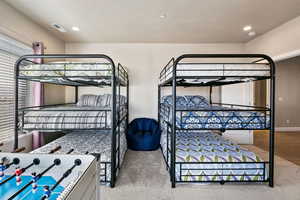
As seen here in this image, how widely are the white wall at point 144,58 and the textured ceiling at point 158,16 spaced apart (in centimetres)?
35

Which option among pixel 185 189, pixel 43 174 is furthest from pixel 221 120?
pixel 43 174

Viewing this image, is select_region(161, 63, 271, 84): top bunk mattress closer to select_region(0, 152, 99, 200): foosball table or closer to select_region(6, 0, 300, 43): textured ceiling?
select_region(6, 0, 300, 43): textured ceiling

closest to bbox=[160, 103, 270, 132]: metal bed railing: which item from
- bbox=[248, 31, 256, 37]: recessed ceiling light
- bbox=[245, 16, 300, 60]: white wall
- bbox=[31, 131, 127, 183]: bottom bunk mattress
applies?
bbox=[31, 131, 127, 183]: bottom bunk mattress

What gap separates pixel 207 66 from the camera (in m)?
1.73

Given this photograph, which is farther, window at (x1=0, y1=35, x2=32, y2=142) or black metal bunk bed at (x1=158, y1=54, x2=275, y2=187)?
window at (x1=0, y1=35, x2=32, y2=142)

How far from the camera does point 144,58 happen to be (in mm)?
3555

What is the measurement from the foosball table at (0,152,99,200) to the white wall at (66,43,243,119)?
2.65 meters

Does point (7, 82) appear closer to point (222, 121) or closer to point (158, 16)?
point (158, 16)

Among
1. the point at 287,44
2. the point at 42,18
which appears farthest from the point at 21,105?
the point at 287,44

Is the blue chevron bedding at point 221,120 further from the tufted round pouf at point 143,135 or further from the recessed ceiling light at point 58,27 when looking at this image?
the recessed ceiling light at point 58,27

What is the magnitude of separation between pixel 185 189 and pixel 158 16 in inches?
96.7

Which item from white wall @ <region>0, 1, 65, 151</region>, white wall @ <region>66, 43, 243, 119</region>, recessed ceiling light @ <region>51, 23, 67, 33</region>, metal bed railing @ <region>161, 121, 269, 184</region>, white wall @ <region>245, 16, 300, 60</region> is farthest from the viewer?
white wall @ <region>66, 43, 243, 119</region>

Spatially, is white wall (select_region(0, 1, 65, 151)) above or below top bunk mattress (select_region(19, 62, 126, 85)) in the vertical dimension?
above

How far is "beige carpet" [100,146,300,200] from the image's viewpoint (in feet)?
5.35
